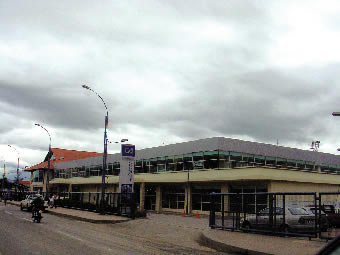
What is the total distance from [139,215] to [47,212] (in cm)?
1108

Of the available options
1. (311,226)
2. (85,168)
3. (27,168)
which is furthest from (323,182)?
(27,168)

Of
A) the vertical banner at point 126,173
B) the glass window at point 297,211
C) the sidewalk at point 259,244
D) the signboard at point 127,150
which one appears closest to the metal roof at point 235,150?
the signboard at point 127,150

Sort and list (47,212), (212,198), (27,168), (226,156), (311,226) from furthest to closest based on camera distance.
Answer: (27,168), (226,156), (47,212), (212,198), (311,226)

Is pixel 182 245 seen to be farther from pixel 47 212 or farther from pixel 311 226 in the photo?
pixel 47 212

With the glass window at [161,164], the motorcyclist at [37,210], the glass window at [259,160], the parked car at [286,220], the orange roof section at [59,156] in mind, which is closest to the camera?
the parked car at [286,220]

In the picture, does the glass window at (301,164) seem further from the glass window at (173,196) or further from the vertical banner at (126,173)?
the vertical banner at (126,173)

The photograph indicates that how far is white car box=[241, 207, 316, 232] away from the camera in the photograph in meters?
14.5

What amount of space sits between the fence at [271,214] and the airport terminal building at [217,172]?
15.3m

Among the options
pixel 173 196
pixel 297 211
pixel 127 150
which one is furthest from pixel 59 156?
pixel 297 211

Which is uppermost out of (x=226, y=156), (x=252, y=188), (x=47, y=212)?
(x=226, y=156)

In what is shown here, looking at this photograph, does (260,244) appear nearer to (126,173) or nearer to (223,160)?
(126,173)

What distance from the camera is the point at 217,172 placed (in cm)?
3784

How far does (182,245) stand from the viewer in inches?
584

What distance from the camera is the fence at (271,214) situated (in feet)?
46.8
